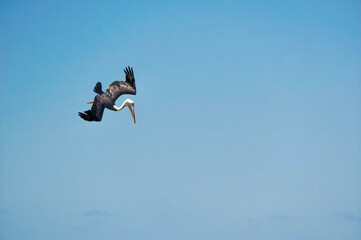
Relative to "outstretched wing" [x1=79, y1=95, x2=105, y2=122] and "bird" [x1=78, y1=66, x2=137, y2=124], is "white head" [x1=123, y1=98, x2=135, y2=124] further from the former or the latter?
"outstretched wing" [x1=79, y1=95, x2=105, y2=122]

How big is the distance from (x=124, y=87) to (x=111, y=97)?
71.5 inches

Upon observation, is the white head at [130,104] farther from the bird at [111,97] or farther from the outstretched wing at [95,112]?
the outstretched wing at [95,112]

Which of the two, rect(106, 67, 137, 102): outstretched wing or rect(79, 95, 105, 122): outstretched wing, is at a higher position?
rect(106, 67, 137, 102): outstretched wing

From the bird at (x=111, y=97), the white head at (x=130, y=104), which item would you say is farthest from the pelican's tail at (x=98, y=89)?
the white head at (x=130, y=104)

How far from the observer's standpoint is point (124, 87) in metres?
46.0

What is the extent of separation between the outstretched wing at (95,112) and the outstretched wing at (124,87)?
137 cm

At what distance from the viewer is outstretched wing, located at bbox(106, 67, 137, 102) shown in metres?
45.3

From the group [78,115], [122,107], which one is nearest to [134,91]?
[122,107]

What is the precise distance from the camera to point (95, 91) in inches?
1775

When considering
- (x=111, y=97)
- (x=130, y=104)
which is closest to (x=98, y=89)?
(x=111, y=97)

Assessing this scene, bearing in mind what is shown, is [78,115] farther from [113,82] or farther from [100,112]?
[113,82]

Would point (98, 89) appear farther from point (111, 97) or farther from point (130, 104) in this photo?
point (130, 104)

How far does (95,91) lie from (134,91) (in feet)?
12.3

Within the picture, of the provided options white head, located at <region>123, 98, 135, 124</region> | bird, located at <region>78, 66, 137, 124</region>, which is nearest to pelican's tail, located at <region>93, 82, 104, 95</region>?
bird, located at <region>78, 66, 137, 124</region>
